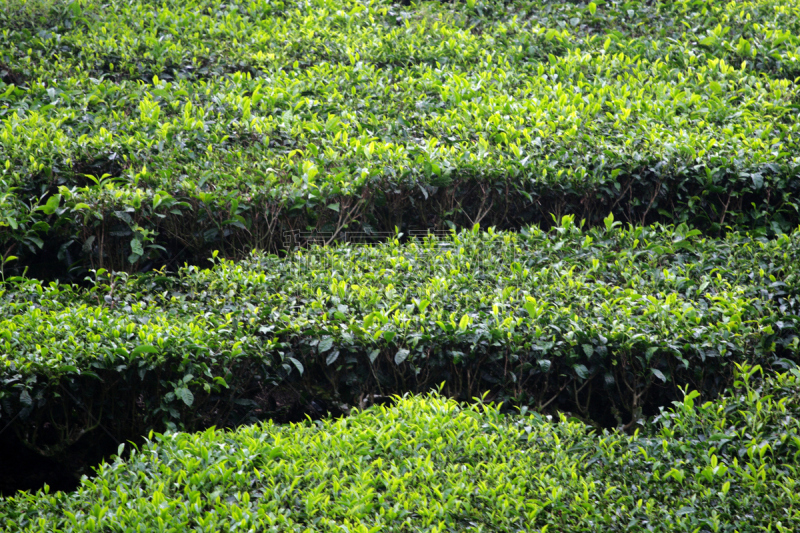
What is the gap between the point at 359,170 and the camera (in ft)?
18.1

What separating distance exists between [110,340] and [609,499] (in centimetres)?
273

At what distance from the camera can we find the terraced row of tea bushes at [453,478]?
2.85 m

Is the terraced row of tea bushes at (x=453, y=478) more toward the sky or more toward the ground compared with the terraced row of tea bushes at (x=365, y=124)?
more toward the ground

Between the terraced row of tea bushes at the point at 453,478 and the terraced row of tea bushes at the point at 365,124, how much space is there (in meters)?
2.30

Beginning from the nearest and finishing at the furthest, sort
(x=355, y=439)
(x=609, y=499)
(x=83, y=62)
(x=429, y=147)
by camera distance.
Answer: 1. (x=609, y=499)
2. (x=355, y=439)
3. (x=429, y=147)
4. (x=83, y=62)

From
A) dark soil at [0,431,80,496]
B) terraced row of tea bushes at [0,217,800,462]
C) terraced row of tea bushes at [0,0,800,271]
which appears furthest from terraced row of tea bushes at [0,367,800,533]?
terraced row of tea bushes at [0,0,800,271]

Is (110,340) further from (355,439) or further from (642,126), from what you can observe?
(642,126)

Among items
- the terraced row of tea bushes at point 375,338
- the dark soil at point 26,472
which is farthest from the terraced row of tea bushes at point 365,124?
the dark soil at point 26,472

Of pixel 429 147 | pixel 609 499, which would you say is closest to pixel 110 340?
pixel 609 499

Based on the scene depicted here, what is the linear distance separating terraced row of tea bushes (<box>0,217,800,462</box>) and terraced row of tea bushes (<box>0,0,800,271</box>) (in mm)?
678

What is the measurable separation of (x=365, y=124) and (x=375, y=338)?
313 cm

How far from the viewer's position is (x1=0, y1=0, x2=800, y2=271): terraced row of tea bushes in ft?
17.5

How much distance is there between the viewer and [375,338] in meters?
4.04

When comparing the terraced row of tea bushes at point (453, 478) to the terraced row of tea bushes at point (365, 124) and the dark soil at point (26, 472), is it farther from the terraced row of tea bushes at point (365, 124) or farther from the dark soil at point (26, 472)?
the terraced row of tea bushes at point (365, 124)
